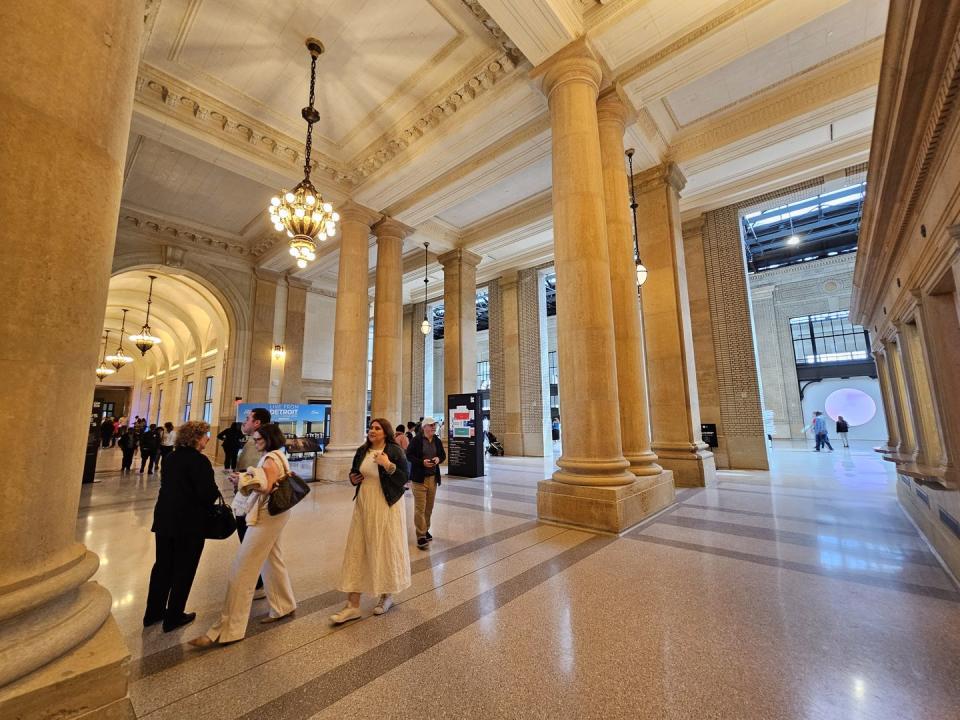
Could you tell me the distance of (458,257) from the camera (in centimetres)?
1367

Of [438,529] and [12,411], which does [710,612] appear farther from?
[12,411]

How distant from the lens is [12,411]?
4.14 ft

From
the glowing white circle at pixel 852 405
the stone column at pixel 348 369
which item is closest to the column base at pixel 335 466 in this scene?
the stone column at pixel 348 369

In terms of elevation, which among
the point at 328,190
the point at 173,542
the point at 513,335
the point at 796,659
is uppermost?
the point at 328,190

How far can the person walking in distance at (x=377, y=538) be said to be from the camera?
2.86 meters

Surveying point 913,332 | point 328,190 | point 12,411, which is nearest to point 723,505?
point 913,332

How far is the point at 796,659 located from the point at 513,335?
1443 cm

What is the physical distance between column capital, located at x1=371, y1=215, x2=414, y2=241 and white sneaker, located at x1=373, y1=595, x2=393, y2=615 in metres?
9.23

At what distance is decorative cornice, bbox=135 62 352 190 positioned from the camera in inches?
286

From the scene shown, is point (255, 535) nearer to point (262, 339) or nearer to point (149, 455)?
point (149, 455)

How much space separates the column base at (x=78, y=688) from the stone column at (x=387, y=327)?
8.51 metres

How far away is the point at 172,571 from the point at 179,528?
14.1 inches

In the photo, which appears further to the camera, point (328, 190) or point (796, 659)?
point (328, 190)

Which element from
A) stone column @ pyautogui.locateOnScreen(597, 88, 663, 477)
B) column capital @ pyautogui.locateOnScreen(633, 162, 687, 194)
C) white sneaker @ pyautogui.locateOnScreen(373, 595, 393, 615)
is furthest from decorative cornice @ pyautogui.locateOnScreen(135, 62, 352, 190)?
white sneaker @ pyautogui.locateOnScreen(373, 595, 393, 615)
